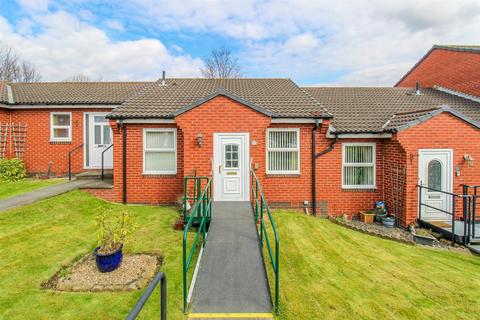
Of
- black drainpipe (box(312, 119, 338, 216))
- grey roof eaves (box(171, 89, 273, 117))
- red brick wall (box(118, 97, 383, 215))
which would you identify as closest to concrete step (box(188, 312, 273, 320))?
red brick wall (box(118, 97, 383, 215))

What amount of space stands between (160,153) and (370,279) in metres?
7.81

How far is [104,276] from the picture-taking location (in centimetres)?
499

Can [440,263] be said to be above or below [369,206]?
below

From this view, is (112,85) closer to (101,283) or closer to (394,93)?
(101,283)

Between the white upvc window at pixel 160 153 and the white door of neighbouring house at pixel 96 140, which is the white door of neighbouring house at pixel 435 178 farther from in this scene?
the white door of neighbouring house at pixel 96 140

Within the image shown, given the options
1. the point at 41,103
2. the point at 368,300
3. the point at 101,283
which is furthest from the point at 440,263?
the point at 41,103

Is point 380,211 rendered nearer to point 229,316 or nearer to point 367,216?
point 367,216

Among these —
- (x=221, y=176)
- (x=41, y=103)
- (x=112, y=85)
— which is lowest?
(x=221, y=176)

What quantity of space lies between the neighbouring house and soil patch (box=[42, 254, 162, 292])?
4.08 m

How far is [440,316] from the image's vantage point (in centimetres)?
421

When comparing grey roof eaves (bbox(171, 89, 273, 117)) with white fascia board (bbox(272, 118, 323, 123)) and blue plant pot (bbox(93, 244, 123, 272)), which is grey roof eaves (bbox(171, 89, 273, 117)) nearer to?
white fascia board (bbox(272, 118, 323, 123))

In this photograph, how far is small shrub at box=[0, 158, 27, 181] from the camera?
12.1m

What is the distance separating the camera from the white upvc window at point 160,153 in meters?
10.1

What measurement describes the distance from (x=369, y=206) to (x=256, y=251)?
20.6ft
